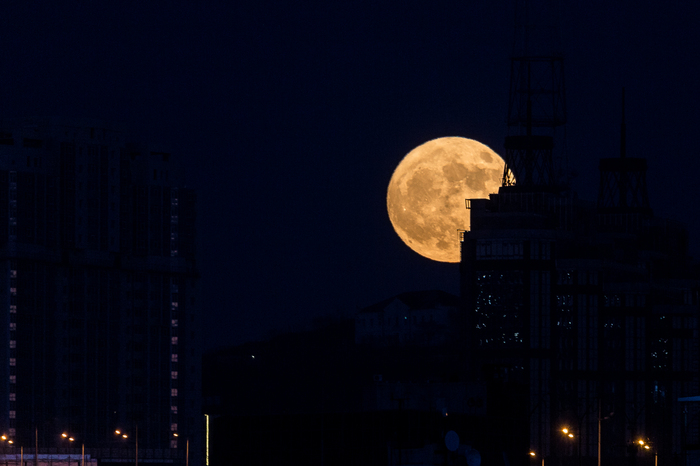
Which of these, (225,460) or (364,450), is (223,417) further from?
(364,450)

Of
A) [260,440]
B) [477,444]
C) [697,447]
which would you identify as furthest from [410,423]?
[697,447]

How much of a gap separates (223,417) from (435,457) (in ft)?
177

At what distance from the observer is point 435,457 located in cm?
Result: 14875

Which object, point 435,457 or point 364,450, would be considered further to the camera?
point 364,450

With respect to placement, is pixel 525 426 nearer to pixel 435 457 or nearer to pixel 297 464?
pixel 297 464

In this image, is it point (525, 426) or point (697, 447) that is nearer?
point (697, 447)

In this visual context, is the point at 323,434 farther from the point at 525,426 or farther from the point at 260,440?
the point at 525,426

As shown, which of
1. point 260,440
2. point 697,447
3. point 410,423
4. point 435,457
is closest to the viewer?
point 697,447

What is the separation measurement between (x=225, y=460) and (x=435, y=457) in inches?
2029

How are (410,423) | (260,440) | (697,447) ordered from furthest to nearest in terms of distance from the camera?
(260,440)
(410,423)
(697,447)

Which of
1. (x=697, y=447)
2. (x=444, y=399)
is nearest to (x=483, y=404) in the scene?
(x=444, y=399)

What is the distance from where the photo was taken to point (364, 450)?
7323 inches

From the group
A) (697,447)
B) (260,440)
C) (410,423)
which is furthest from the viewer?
(260,440)

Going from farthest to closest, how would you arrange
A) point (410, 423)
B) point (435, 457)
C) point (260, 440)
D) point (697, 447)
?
point (260, 440), point (410, 423), point (435, 457), point (697, 447)
